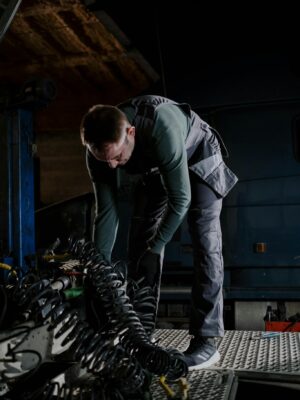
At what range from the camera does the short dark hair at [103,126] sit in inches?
90.7

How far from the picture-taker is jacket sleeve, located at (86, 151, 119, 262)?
110 inches

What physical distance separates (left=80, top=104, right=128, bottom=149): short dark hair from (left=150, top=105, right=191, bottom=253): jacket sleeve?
199 mm

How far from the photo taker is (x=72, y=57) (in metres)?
5.35

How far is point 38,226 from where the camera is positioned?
5.55m

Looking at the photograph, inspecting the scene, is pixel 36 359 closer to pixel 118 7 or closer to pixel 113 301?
pixel 113 301

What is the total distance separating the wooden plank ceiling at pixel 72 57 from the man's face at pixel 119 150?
7.97 ft

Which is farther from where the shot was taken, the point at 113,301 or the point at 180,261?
the point at 180,261

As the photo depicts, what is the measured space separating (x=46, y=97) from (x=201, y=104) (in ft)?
5.03

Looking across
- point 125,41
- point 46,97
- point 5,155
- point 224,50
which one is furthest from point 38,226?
point 224,50

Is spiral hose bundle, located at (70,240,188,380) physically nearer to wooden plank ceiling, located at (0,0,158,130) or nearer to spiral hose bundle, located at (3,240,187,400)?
spiral hose bundle, located at (3,240,187,400)

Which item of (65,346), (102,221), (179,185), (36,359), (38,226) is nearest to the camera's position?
(36,359)

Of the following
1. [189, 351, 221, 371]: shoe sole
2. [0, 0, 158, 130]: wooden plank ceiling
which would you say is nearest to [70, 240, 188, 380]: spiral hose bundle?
[189, 351, 221, 371]: shoe sole

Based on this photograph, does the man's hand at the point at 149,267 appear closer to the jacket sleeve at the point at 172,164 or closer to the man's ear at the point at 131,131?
the jacket sleeve at the point at 172,164

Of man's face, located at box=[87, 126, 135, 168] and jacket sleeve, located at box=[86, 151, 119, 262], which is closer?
man's face, located at box=[87, 126, 135, 168]
